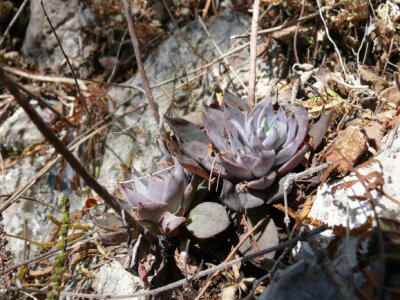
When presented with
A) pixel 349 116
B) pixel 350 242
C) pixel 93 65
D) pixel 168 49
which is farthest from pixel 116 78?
pixel 350 242

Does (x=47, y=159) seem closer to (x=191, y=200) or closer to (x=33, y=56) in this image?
(x=33, y=56)

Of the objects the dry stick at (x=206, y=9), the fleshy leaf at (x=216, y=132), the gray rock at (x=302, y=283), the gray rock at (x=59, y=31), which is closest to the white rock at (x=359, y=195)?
the gray rock at (x=302, y=283)

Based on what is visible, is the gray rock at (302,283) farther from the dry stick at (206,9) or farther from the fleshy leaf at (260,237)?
the dry stick at (206,9)

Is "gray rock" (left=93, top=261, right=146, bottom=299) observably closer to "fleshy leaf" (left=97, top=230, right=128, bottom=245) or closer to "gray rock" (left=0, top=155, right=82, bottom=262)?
"fleshy leaf" (left=97, top=230, right=128, bottom=245)

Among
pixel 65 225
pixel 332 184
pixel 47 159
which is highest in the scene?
pixel 65 225

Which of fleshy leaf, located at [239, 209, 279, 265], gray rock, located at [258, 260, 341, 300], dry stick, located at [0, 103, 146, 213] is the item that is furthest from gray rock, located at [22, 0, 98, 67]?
gray rock, located at [258, 260, 341, 300]

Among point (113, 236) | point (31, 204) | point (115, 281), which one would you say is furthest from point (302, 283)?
point (31, 204)
